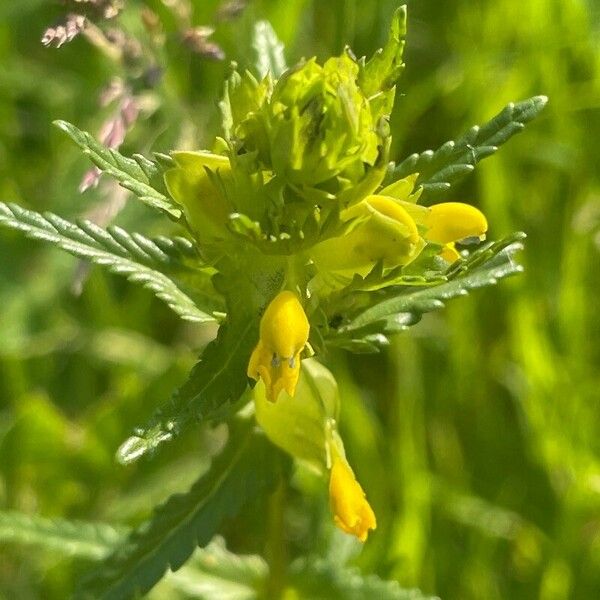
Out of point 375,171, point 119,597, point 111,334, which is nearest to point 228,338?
point 375,171

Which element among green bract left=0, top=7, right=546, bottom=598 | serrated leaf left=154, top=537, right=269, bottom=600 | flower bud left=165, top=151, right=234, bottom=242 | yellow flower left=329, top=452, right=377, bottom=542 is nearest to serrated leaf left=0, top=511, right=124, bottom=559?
serrated leaf left=154, top=537, right=269, bottom=600

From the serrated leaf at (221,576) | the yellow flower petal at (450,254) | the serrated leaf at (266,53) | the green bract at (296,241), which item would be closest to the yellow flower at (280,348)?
the green bract at (296,241)

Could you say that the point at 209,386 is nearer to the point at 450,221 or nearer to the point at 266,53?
the point at 450,221

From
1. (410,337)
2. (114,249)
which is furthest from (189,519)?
(410,337)

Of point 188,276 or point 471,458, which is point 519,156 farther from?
point 188,276

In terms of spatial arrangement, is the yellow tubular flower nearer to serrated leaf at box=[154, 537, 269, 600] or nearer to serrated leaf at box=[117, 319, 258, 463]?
serrated leaf at box=[117, 319, 258, 463]
